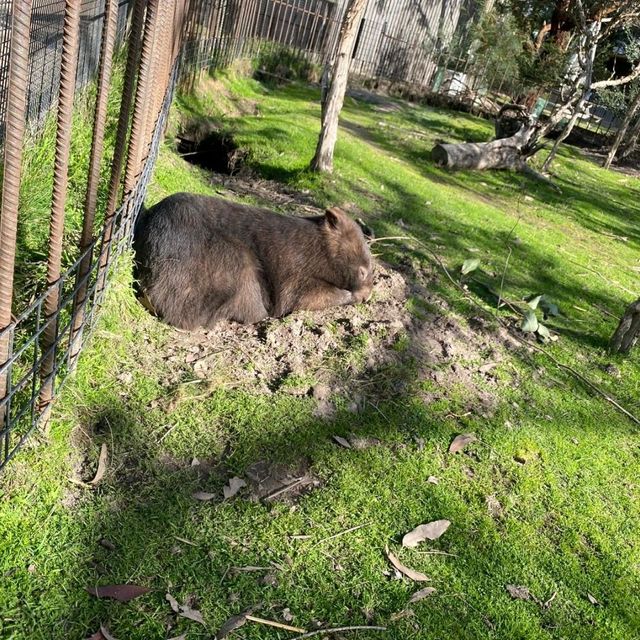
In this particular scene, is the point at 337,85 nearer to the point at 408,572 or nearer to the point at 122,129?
the point at 122,129

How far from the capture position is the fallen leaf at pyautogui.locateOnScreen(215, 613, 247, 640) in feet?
9.24

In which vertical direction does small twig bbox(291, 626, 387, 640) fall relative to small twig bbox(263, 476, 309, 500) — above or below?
below

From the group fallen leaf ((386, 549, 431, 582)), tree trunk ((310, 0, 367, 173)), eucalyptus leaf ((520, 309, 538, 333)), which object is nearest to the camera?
fallen leaf ((386, 549, 431, 582))

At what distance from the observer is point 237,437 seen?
3.93 m

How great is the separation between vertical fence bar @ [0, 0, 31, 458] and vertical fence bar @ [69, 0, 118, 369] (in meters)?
0.84

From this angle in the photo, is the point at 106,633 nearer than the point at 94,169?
Yes

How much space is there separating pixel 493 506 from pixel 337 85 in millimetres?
6027

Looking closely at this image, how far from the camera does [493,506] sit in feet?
13.2

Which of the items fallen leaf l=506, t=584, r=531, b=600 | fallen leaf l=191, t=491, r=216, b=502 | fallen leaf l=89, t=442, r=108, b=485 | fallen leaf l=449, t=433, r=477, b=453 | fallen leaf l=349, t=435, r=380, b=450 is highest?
fallen leaf l=449, t=433, r=477, b=453

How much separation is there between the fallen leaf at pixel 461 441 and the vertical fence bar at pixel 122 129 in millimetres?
2542

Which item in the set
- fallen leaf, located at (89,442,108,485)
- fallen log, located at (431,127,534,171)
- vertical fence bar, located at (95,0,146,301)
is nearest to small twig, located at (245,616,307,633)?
fallen leaf, located at (89,442,108,485)

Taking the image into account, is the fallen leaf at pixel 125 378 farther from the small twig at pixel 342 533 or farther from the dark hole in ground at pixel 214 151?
the dark hole in ground at pixel 214 151

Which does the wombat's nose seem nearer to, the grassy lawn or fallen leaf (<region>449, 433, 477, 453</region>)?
the grassy lawn

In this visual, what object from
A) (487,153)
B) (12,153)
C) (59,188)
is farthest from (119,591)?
(487,153)
